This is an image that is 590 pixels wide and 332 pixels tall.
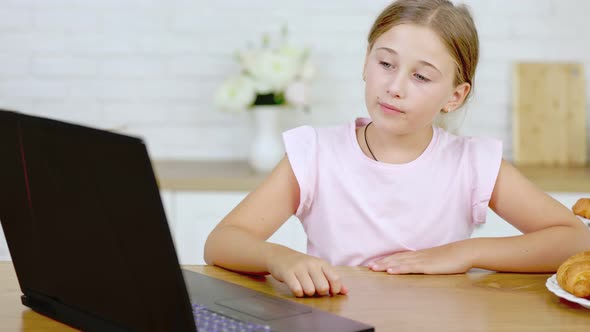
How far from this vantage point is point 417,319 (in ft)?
3.57

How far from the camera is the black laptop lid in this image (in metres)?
0.83

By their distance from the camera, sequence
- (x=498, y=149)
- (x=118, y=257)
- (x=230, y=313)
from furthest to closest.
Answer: (x=498, y=149) < (x=230, y=313) < (x=118, y=257)

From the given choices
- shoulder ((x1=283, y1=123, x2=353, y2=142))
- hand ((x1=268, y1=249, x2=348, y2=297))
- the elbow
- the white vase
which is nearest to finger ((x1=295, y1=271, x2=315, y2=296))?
hand ((x1=268, y1=249, x2=348, y2=297))

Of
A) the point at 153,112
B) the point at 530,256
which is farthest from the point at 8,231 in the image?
the point at 153,112

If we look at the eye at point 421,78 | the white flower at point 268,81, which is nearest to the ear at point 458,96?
the eye at point 421,78

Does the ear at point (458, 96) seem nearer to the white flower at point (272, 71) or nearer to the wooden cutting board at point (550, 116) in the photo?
the white flower at point (272, 71)

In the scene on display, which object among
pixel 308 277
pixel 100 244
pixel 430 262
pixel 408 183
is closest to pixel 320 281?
pixel 308 277

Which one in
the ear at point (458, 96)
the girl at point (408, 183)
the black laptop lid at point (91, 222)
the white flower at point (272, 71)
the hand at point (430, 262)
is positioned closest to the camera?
the black laptop lid at point (91, 222)

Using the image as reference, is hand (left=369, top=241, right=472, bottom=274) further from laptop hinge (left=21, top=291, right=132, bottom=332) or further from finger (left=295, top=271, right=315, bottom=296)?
laptop hinge (left=21, top=291, right=132, bottom=332)

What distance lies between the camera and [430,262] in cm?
136

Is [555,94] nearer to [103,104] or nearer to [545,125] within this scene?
[545,125]

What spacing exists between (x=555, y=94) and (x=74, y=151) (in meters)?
2.61

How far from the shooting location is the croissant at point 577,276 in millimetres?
1138

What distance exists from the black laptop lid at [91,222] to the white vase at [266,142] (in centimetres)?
190
